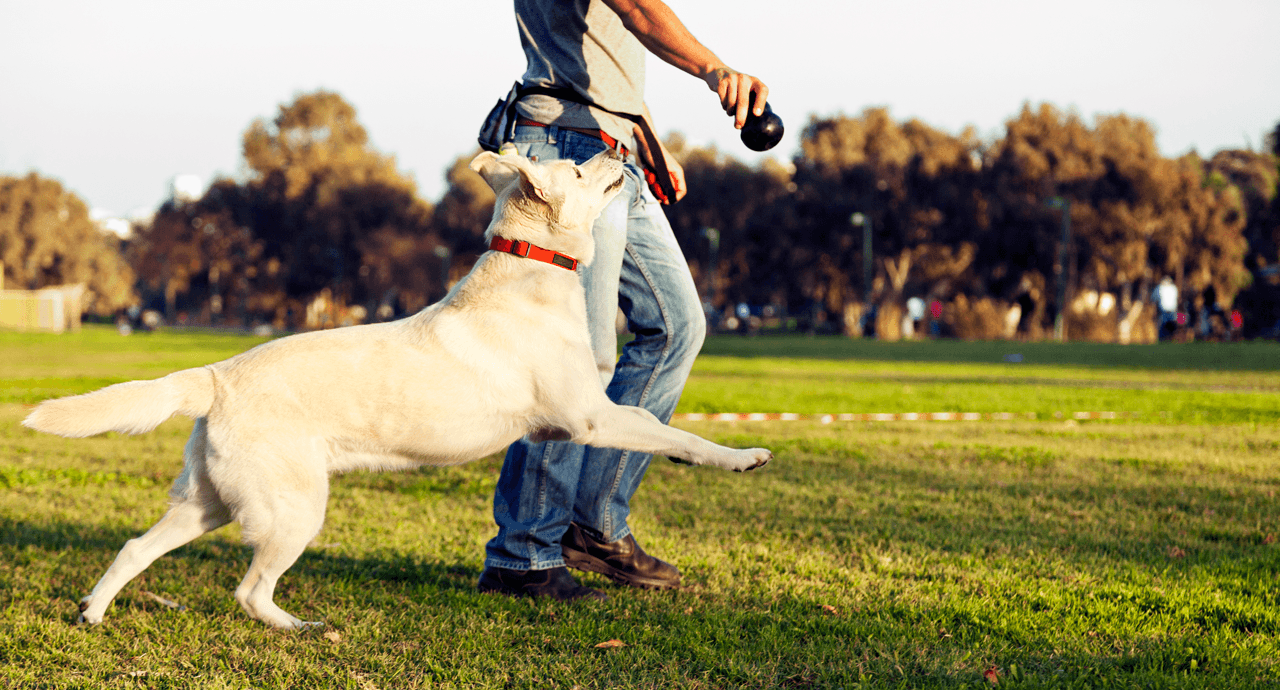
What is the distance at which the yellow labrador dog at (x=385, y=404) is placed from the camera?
127 inches

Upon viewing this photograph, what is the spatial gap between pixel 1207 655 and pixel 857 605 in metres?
1.10

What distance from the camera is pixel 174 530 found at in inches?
134

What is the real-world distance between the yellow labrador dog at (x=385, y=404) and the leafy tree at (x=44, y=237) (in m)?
77.8

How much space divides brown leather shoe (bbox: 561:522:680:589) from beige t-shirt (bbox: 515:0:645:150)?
1.60 m

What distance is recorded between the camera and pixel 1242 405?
37.9 feet

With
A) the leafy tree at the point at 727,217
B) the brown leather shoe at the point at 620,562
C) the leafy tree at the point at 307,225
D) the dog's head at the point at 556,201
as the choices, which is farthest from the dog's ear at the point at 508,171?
the leafy tree at the point at 307,225

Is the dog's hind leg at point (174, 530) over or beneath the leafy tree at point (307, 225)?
beneath

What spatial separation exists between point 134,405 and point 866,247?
48.7m

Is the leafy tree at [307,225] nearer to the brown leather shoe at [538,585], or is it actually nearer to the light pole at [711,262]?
the light pole at [711,262]

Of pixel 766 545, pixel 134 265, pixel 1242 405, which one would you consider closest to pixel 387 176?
pixel 134 265

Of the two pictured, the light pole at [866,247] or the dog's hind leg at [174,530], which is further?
the light pole at [866,247]

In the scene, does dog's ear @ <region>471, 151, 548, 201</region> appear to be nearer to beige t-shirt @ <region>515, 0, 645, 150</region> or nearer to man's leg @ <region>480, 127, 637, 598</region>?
man's leg @ <region>480, 127, 637, 598</region>

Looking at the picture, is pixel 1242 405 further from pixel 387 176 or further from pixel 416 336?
pixel 387 176

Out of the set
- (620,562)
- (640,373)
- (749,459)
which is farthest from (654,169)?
(620,562)
